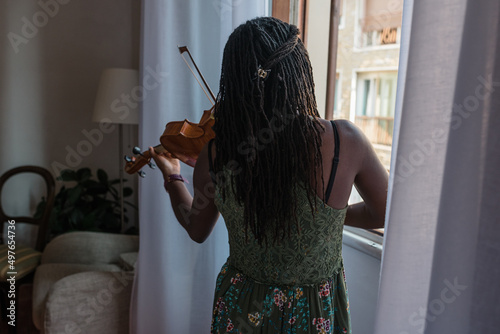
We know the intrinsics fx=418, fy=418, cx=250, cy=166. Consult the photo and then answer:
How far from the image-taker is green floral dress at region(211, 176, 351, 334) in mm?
816

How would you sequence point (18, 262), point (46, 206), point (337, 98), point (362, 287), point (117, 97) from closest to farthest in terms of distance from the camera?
point (362, 287) → point (337, 98) → point (18, 262) → point (117, 97) → point (46, 206)

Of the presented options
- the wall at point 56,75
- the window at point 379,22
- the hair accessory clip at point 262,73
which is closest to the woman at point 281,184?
the hair accessory clip at point 262,73

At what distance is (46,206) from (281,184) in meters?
1.94

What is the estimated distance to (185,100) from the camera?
4.71 ft

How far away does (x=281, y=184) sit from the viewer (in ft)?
2.53

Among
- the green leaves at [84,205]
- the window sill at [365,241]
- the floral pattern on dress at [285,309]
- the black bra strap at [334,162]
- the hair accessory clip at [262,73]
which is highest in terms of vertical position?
the hair accessory clip at [262,73]

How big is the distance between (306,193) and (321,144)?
0.31 feet

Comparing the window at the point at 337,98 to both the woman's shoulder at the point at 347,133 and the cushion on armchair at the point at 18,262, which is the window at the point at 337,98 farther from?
the cushion on armchair at the point at 18,262

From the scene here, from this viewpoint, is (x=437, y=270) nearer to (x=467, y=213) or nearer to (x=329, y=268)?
(x=467, y=213)

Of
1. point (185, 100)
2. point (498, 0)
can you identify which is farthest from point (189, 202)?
point (498, 0)

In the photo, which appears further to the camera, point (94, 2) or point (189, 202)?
point (94, 2)

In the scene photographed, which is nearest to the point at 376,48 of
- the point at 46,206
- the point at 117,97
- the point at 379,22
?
the point at 379,22

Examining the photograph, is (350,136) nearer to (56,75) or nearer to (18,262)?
(18,262)

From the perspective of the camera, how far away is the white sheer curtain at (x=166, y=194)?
1.40 m
